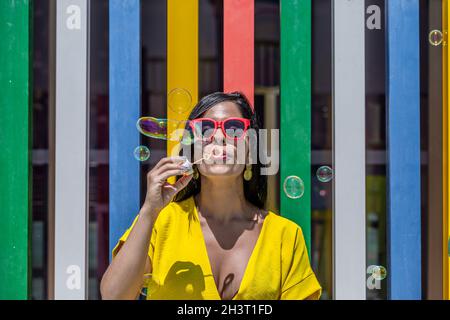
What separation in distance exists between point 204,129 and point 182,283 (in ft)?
1.31

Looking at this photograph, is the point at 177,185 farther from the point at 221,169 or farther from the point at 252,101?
the point at 252,101

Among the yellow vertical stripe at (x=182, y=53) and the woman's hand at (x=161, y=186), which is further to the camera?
the yellow vertical stripe at (x=182, y=53)

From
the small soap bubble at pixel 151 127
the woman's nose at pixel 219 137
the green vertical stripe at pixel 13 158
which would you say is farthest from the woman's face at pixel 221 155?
the green vertical stripe at pixel 13 158

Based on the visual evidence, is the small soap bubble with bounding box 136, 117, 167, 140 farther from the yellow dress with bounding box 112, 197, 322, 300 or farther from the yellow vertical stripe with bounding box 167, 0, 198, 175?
the yellow dress with bounding box 112, 197, 322, 300

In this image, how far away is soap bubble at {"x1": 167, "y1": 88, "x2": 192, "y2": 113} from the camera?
5.55ft

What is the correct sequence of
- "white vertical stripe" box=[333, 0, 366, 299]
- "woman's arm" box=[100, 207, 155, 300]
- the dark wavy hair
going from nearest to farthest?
"woman's arm" box=[100, 207, 155, 300]
the dark wavy hair
"white vertical stripe" box=[333, 0, 366, 299]

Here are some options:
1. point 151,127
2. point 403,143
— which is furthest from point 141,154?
point 403,143

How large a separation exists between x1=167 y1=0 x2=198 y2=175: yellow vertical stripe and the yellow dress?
0.99 ft

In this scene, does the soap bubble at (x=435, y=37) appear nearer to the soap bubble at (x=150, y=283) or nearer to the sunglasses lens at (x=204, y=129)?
the sunglasses lens at (x=204, y=129)

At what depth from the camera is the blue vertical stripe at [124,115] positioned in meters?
1.69

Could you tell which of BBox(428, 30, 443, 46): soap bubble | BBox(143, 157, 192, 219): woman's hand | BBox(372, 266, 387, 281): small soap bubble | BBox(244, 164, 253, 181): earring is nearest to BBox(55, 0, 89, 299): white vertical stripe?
BBox(143, 157, 192, 219): woman's hand

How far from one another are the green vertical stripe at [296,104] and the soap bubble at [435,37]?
39cm

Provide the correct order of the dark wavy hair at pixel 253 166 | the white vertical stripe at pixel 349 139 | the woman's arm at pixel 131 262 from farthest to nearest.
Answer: the white vertical stripe at pixel 349 139 → the dark wavy hair at pixel 253 166 → the woman's arm at pixel 131 262

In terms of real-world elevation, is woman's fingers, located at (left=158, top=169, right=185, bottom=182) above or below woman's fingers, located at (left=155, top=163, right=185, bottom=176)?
below
